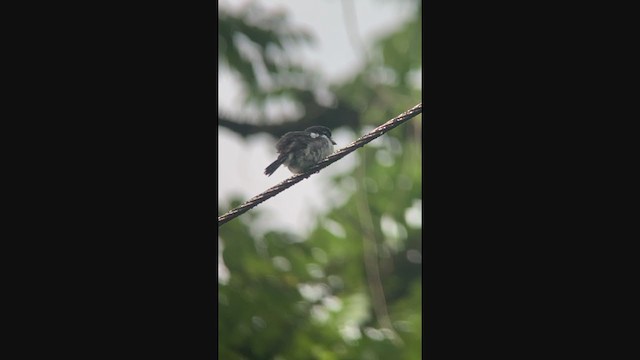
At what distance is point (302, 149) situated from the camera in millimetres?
3562

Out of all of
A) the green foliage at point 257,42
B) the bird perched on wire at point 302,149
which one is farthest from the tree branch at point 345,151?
the green foliage at point 257,42

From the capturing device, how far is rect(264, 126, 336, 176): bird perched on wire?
11.5 ft

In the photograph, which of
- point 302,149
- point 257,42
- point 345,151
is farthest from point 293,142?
point 257,42

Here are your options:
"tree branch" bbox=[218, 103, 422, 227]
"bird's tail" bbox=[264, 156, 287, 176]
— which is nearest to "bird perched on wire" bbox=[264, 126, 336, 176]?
"bird's tail" bbox=[264, 156, 287, 176]

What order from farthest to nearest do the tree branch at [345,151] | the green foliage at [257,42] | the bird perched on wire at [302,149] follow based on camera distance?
the green foliage at [257,42], the bird perched on wire at [302,149], the tree branch at [345,151]

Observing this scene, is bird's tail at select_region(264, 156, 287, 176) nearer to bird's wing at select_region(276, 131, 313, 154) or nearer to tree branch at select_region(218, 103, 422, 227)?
bird's wing at select_region(276, 131, 313, 154)

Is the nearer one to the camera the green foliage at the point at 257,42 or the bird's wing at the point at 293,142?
the bird's wing at the point at 293,142

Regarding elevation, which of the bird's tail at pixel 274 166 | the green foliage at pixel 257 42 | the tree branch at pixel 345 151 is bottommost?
the tree branch at pixel 345 151

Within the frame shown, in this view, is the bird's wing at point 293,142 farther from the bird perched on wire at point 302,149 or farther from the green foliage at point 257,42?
the green foliage at point 257,42

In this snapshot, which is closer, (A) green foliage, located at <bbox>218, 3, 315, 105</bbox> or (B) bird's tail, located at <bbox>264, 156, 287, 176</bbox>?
(B) bird's tail, located at <bbox>264, 156, 287, 176</bbox>

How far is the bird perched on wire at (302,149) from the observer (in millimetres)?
3514

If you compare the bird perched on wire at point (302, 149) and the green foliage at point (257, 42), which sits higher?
the green foliage at point (257, 42)
